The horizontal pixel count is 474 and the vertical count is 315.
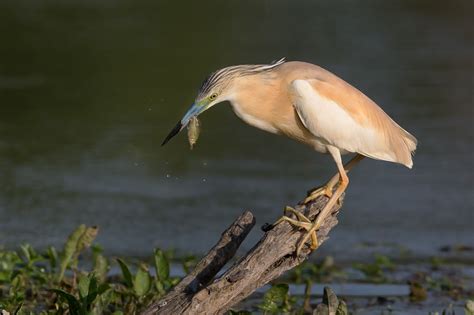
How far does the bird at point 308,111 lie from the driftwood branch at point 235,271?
0.08 metres

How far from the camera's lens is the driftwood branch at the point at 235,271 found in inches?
185

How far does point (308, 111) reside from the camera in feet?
17.7

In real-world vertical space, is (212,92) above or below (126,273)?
above

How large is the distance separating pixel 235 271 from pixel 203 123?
223 inches

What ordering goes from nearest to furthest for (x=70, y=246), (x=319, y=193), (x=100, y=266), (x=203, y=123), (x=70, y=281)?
(x=319, y=193) < (x=70, y=246) < (x=100, y=266) < (x=70, y=281) < (x=203, y=123)

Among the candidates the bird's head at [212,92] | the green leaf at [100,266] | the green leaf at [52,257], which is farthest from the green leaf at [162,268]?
the bird's head at [212,92]

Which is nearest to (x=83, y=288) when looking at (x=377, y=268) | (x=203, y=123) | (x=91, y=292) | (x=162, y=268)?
(x=91, y=292)

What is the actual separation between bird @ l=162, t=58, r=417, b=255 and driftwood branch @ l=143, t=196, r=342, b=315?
0.08 meters

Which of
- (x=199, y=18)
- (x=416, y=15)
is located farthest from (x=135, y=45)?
(x=416, y=15)

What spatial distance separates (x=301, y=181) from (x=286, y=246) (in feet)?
12.7

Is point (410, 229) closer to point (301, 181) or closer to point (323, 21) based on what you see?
point (301, 181)

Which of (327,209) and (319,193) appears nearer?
(327,209)

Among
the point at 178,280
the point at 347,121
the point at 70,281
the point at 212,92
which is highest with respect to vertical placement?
the point at 212,92

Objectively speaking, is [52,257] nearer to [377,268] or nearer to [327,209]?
[327,209]
